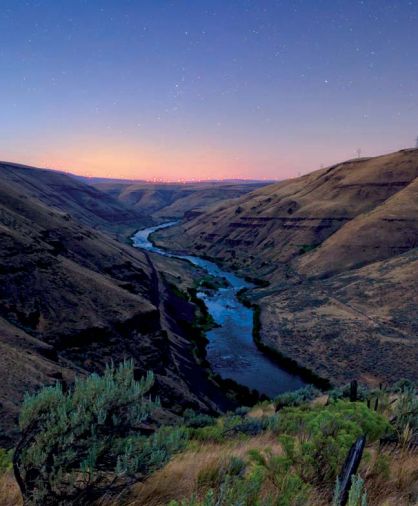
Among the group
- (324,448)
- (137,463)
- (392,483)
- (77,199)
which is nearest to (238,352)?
Answer: (324,448)

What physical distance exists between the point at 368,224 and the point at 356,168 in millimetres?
49328

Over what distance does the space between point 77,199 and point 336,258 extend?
131 metres

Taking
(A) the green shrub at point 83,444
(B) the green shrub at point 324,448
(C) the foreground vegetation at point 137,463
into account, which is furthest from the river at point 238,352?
(A) the green shrub at point 83,444

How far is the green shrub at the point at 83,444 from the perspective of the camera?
15.9ft

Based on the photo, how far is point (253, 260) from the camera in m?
91.6

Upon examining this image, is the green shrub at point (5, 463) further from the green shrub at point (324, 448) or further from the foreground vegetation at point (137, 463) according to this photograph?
the green shrub at point (324, 448)

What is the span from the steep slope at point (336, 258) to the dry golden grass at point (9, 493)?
1416 inches

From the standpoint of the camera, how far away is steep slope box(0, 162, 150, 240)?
450 ft

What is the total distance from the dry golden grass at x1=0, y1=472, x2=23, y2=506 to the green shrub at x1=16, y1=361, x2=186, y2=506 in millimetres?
192

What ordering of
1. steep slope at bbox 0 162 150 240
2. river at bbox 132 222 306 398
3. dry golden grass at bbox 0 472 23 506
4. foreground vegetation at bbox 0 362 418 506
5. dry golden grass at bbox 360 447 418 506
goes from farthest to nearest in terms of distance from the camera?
steep slope at bbox 0 162 150 240
river at bbox 132 222 306 398
dry golden grass at bbox 0 472 23 506
foreground vegetation at bbox 0 362 418 506
dry golden grass at bbox 360 447 418 506

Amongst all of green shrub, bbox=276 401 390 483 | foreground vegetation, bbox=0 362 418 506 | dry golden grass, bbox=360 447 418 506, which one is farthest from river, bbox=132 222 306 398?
foreground vegetation, bbox=0 362 418 506

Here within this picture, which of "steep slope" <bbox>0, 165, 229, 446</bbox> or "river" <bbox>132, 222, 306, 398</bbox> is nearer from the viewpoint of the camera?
"steep slope" <bbox>0, 165, 229, 446</bbox>

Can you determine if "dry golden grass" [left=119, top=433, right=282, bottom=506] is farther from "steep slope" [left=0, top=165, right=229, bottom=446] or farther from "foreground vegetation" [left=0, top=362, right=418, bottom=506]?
"steep slope" [left=0, top=165, right=229, bottom=446]

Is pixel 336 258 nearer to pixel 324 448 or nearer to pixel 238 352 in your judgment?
pixel 238 352
